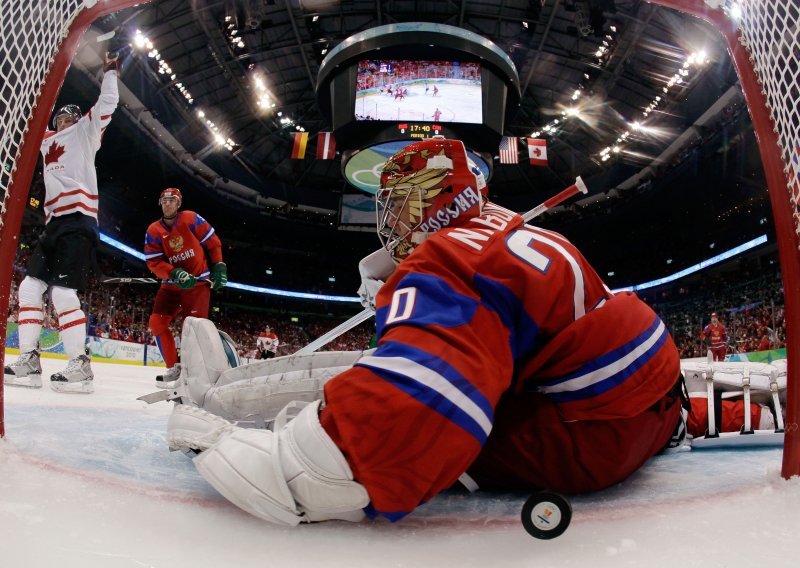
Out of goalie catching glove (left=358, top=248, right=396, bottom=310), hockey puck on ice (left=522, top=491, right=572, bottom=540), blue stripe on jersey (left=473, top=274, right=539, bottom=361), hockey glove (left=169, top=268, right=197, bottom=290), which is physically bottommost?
hockey puck on ice (left=522, top=491, right=572, bottom=540)

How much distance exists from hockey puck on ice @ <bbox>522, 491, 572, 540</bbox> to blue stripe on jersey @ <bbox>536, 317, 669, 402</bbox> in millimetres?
220

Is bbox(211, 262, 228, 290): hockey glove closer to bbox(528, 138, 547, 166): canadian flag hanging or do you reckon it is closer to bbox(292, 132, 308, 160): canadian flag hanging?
bbox(292, 132, 308, 160): canadian flag hanging

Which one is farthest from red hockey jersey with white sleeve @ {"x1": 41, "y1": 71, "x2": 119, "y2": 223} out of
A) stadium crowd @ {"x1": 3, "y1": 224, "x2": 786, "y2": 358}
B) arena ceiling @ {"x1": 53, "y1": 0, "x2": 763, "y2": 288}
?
arena ceiling @ {"x1": 53, "y1": 0, "x2": 763, "y2": 288}

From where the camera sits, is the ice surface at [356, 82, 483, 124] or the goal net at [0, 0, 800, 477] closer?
the goal net at [0, 0, 800, 477]

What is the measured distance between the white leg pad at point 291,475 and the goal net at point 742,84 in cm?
67

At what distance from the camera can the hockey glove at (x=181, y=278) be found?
3738 millimetres

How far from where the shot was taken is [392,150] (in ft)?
32.1

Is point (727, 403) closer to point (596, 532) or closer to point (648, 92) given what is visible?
point (596, 532)

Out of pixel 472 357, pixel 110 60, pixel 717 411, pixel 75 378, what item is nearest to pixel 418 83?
pixel 110 60

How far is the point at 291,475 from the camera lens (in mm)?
742

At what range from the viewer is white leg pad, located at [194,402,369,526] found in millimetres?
725

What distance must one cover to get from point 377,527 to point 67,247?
2664 mm

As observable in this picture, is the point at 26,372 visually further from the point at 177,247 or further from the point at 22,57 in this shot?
the point at 22,57

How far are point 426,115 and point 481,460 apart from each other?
29.1ft
